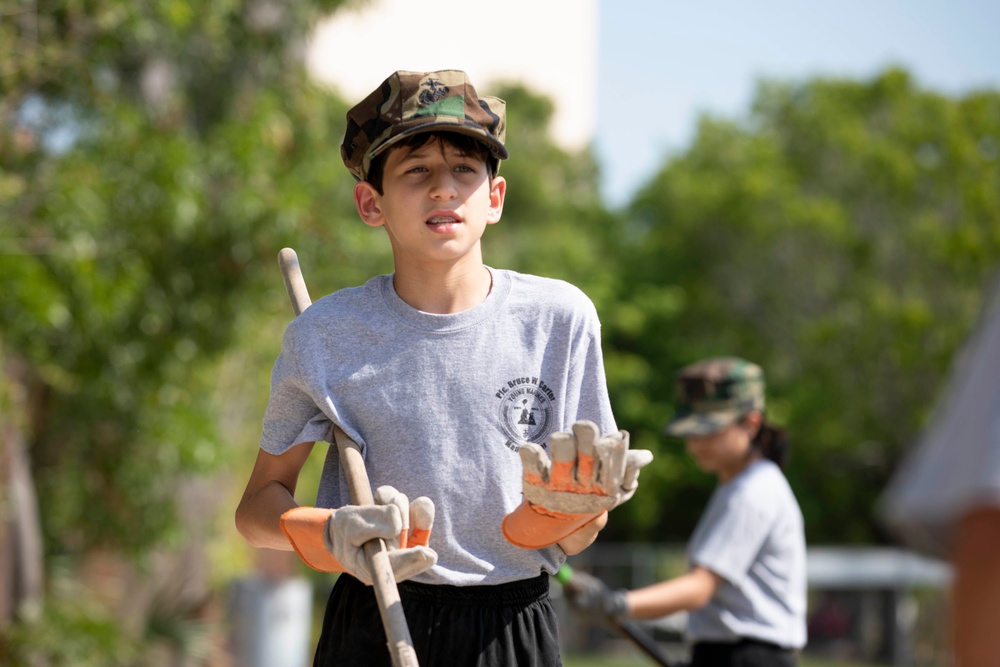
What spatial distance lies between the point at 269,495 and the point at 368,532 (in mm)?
385

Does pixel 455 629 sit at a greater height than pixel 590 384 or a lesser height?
lesser


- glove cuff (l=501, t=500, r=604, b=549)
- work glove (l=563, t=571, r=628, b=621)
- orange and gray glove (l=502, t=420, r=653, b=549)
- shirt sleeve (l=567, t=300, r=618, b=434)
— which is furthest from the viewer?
work glove (l=563, t=571, r=628, b=621)

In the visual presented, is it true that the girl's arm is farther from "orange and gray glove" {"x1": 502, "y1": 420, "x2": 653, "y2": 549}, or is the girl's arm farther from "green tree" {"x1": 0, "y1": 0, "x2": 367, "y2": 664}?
"green tree" {"x1": 0, "y1": 0, "x2": 367, "y2": 664}

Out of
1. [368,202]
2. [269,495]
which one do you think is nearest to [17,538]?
[269,495]

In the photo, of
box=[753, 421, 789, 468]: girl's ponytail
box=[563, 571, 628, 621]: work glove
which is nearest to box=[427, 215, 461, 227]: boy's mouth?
box=[563, 571, 628, 621]: work glove

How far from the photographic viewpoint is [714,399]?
467 cm

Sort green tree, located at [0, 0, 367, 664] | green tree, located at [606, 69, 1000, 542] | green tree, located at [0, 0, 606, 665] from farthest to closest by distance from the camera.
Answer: green tree, located at [606, 69, 1000, 542] → green tree, located at [0, 0, 606, 665] → green tree, located at [0, 0, 367, 664]

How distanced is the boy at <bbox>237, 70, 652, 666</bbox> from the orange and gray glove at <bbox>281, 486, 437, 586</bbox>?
0.01m

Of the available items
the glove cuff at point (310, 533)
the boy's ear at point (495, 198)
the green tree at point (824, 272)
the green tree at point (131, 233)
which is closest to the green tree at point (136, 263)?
the green tree at point (131, 233)

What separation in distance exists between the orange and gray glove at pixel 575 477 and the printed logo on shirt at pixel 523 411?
6.2 inches

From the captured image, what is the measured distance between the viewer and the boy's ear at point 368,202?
2.49 meters

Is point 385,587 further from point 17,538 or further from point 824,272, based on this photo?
point 824,272

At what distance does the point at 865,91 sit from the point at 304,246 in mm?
23481

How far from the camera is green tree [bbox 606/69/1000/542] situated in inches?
1026
